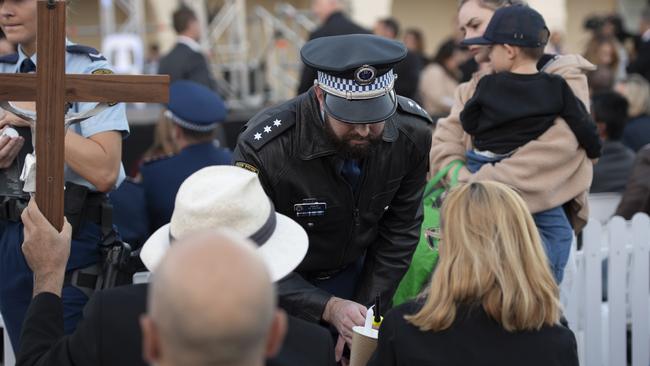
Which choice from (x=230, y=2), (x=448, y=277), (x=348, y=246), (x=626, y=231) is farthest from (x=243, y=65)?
(x=448, y=277)

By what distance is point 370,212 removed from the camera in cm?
376

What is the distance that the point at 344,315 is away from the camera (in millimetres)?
3506

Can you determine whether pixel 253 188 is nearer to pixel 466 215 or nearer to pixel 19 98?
pixel 466 215

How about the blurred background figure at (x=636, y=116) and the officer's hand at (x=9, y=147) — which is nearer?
the officer's hand at (x=9, y=147)

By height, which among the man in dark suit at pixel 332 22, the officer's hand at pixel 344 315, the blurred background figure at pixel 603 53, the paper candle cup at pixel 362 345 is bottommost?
the blurred background figure at pixel 603 53

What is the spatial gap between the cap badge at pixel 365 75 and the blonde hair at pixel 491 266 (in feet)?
2.35

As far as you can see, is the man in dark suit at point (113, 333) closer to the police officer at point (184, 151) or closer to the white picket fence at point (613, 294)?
the police officer at point (184, 151)

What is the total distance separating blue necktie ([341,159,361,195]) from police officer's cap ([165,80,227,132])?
201 cm

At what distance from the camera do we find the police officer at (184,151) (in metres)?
5.23

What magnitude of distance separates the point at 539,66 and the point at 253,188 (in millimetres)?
2452

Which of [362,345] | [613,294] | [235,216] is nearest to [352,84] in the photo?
[362,345]

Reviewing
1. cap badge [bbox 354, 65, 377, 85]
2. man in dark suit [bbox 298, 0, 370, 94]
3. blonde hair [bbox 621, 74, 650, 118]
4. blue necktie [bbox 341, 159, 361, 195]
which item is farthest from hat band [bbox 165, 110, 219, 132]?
blonde hair [bbox 621, 74, 650, 118]

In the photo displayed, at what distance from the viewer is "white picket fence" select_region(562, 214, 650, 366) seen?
517 centimetres

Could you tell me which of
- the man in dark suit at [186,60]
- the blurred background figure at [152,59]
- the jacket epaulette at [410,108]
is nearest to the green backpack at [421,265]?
the jacket epaulette at [410,108]
